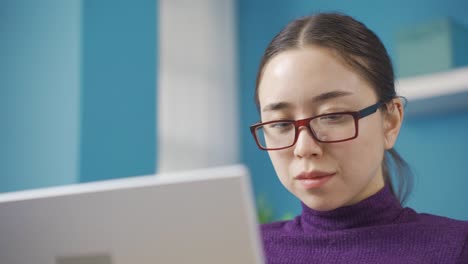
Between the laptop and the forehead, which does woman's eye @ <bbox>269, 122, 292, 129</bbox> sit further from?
the laptop

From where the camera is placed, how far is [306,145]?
1.12 metres

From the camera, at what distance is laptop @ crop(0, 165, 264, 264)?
699 millimetres

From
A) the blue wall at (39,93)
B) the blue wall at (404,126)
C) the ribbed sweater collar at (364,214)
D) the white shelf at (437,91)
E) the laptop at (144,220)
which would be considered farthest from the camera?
the blue wall at (404,126)

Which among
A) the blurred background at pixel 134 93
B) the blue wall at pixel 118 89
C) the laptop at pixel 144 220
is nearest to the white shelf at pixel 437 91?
the blurred background at pixel 134 93

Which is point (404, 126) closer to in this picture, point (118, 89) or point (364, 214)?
point (118, 89)

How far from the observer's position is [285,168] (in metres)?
1.19

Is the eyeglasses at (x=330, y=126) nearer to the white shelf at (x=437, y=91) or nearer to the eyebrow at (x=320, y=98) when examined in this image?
the eyebrow at (x=320, y=98)

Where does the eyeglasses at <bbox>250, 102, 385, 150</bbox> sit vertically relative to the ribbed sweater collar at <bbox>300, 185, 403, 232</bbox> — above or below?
above

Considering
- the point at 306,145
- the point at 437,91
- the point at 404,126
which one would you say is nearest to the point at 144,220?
the point at 306,145

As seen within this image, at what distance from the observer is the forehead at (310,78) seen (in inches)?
44.9

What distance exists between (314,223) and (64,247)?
608mm

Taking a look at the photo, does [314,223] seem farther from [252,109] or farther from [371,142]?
[252,109]

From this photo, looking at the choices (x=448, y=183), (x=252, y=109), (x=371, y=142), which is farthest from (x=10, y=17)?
(x=448, y=183)

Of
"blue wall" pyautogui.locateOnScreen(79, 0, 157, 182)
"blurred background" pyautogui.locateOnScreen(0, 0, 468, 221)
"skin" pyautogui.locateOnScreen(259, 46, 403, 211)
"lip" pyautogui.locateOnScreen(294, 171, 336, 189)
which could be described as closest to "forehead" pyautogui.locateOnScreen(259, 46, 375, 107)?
"skin" pyautogui.locateOnScreen(259, 46, 403, 211)
